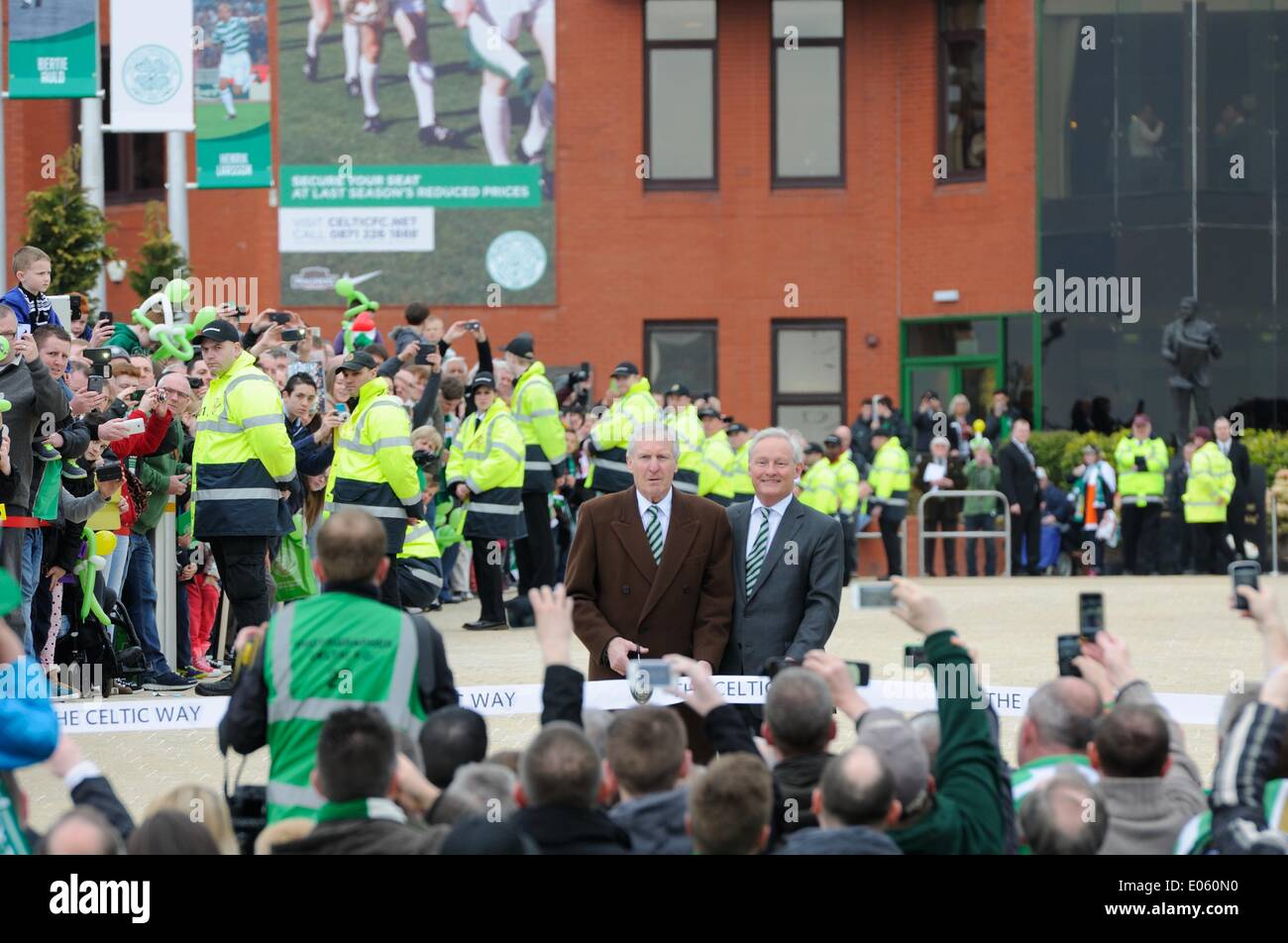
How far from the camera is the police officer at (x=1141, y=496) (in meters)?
Answer: 26.5

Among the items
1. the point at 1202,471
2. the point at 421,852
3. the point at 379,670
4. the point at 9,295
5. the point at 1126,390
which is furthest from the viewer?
the point at 1126,390

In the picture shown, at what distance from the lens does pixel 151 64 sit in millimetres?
22609

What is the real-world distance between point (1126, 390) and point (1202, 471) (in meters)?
4.12

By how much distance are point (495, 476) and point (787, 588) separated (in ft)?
29.2

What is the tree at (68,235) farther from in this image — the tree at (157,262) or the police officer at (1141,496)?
the police officer at (1141,496)

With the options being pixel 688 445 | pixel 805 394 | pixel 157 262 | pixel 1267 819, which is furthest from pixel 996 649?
pixel 805 394

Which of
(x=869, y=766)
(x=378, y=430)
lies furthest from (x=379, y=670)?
(x=378, y=430)

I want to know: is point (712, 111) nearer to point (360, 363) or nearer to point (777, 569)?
point (360, 363)

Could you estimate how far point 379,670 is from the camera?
19.7 feet

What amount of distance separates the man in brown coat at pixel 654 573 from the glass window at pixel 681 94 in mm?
22842

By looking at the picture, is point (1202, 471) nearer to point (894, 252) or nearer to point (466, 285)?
point (894, 252)

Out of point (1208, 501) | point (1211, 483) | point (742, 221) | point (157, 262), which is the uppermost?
point (742, 221)

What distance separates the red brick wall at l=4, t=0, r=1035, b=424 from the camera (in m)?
30.5

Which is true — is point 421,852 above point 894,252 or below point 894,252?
below
